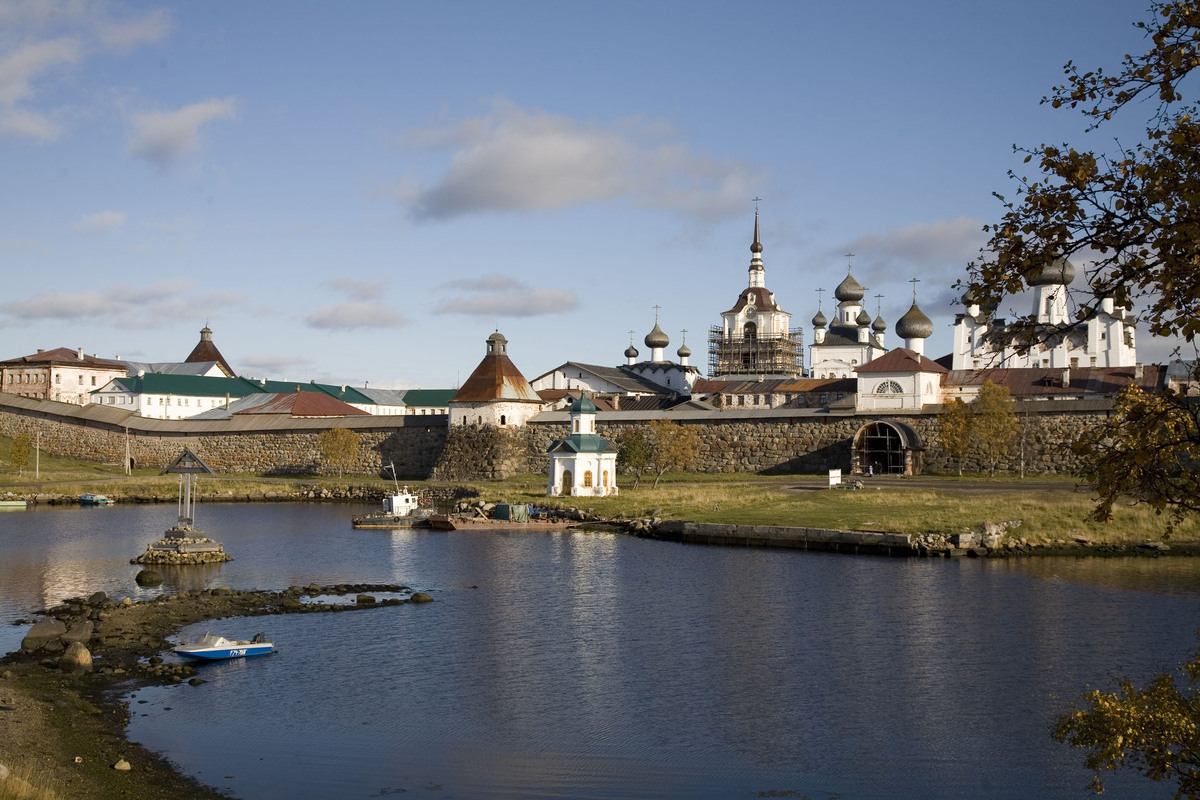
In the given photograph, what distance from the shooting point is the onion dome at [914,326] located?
73.1 meters

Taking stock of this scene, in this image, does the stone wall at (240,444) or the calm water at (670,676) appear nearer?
the calm water at (670,676)

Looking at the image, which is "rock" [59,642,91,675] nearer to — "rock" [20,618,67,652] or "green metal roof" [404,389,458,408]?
"rock" [20,618,67,652]

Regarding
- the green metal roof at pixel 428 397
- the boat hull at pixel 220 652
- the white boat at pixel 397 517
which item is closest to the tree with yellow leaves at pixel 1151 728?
the boat hull at pixel 220 652

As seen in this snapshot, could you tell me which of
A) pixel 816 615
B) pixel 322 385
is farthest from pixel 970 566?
pixel 322 385

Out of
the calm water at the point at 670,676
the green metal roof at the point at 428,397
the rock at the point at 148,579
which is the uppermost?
the green metal roof at the point at 428,397

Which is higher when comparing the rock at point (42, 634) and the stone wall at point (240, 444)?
the stone wall at point (240, 444)

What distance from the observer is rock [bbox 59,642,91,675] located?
17.3 metres

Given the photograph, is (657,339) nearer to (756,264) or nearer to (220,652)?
(756,264)

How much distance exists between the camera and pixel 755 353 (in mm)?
85125

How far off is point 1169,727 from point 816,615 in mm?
16213

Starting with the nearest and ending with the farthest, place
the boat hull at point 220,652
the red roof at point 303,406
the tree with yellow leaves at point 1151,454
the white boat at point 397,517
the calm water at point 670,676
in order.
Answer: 1. the tree with yellow leaves at point 1151,454
2. the calm water at point 670,676
3. the boat hull at point 220,652
4. the white boat at point 397,517
5. the red roof at point 303,406

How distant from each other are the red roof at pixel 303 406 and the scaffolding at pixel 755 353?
28628mm

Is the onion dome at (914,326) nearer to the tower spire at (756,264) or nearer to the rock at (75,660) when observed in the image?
the tower spire at (756,264)

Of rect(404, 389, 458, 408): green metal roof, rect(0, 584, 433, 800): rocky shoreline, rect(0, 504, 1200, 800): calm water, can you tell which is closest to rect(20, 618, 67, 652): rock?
rect(0, 584, 433, 800): rocky shoreline
